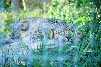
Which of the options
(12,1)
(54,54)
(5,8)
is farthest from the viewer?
(12,1)

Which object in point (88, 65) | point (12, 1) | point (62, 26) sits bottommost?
point (88, 65)

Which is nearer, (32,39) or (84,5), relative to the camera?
(84,5)

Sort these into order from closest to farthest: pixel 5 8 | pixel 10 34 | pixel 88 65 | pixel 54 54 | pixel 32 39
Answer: pixel 88 65 < pixel 54 54 < pixel 32 39 < pixel 10 34 < pixel 5 8

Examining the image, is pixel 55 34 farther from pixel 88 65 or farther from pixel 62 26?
pixel 88 65

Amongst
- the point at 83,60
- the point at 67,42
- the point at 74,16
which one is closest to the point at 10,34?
the point at 74,16

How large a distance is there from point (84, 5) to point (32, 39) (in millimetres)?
1107

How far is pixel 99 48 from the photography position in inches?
160

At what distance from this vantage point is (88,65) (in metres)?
3.99

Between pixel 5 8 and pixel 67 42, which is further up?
pixel 5 8

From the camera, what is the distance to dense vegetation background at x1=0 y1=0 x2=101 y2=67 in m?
4.07

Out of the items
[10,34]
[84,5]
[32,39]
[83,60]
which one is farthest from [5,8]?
[83,60]

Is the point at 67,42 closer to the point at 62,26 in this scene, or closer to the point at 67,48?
the point at 67,48

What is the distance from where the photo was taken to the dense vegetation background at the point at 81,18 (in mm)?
4074

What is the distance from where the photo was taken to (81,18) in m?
5.07
